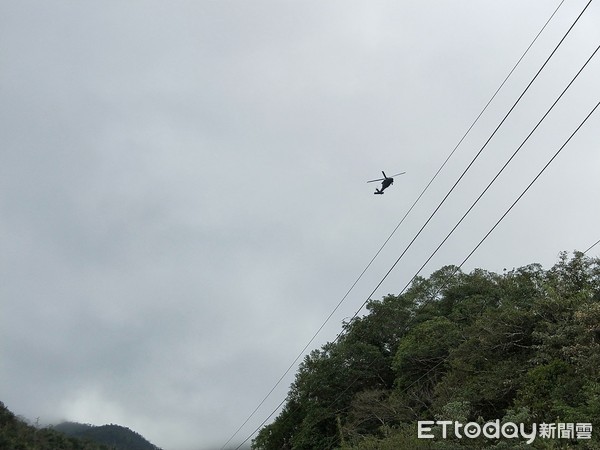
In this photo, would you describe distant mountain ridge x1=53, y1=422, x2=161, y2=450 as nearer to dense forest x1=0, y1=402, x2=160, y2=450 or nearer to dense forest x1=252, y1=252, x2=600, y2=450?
dense forest x1=0, y1=402, x2=160, y2=450

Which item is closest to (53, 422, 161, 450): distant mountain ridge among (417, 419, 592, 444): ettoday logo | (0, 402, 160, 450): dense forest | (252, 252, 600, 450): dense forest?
(0, 402, 160, 450): dense forest

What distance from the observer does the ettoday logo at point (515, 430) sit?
50.9ft

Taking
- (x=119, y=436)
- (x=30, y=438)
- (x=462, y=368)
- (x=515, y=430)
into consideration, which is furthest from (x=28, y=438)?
(x=515, y=430)

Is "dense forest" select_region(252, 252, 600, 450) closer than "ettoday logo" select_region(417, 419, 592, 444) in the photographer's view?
No

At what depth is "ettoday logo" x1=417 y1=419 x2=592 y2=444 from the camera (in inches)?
611

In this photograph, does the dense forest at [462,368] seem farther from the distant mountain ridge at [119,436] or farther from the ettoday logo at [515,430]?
the distant mountain ridge at [119,436]

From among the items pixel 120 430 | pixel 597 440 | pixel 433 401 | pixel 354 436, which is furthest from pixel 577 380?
pixel 120 430

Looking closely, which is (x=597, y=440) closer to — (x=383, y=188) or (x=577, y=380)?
(x=577, y=380)

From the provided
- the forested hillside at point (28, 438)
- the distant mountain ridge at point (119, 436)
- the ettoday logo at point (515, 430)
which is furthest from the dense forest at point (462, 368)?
the distant mountain ridge at point (119, 436)

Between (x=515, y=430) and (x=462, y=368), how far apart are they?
8425mm

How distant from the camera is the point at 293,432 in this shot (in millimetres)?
39969

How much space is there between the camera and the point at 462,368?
24297 millimetres

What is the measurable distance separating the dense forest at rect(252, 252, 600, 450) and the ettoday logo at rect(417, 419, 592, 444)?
0.06m

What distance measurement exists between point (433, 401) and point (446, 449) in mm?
11621
